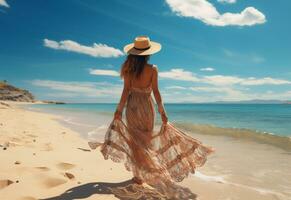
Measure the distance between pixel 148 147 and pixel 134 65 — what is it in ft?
4.06

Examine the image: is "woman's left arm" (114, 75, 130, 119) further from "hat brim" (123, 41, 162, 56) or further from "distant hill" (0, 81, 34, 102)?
"distant hill" (0, 81, 34, 102)

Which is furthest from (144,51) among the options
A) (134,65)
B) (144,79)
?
(144,79)

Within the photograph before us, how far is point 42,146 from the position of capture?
721cm

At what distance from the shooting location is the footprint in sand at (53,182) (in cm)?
434

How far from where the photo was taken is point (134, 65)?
183 inches

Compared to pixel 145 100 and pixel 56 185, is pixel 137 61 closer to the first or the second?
pixel 145 100

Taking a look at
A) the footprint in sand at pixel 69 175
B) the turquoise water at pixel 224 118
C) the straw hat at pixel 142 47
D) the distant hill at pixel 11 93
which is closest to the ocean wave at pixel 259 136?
the turquoise water at pixel 224 118

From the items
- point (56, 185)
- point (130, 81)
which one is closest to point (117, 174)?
point (56, 185)

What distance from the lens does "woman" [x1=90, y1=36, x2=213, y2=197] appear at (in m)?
4.52

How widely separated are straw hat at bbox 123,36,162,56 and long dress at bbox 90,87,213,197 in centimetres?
56

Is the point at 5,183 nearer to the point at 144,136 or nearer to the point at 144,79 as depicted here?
the point at 144,136

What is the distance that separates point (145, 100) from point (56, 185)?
1779 mm

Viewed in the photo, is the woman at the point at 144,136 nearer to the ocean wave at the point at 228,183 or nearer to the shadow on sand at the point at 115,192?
the shadow on sand at the point at 115,192

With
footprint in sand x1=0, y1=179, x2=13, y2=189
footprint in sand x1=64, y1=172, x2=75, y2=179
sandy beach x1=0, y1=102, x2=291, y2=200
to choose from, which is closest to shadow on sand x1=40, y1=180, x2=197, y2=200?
sandy beach x1=0, y1=102, x2=291, y2=200
